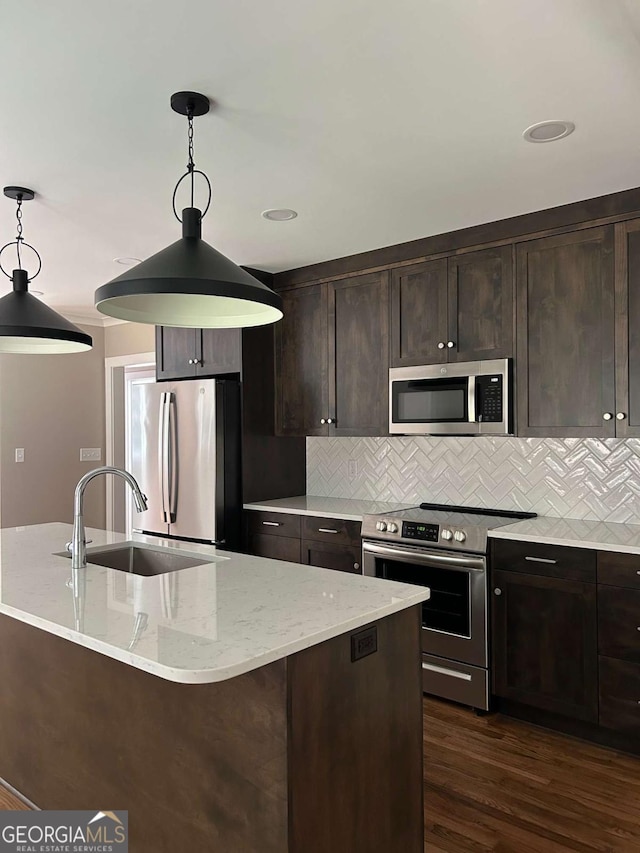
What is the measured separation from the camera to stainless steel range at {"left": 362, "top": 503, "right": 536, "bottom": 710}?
321 cm

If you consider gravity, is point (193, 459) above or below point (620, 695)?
above

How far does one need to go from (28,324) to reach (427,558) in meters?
2.21

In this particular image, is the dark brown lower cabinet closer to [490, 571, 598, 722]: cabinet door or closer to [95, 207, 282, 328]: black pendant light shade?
[490, 571, 598, 722]: cabinet door

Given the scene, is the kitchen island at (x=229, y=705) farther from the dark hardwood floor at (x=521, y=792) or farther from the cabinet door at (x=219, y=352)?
the cabinet door at (x=219, y=352)

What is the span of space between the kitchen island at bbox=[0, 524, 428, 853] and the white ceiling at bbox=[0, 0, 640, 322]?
1.60 meters

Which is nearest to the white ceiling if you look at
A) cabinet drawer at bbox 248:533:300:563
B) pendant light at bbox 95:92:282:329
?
pendant light at bbox 95:92:282:329

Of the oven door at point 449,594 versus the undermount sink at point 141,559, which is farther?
the oven door at point 449,594

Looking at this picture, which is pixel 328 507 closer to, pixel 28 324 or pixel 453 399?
pixel 453 399

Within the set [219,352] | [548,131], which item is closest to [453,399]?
[548,131]

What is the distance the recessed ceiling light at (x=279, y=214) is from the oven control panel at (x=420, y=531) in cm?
172

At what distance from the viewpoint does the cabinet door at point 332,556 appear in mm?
3783

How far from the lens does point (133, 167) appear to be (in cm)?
267

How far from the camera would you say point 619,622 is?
279cm

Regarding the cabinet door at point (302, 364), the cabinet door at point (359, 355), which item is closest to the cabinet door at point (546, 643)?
the cabinet door at point (359, 355)
